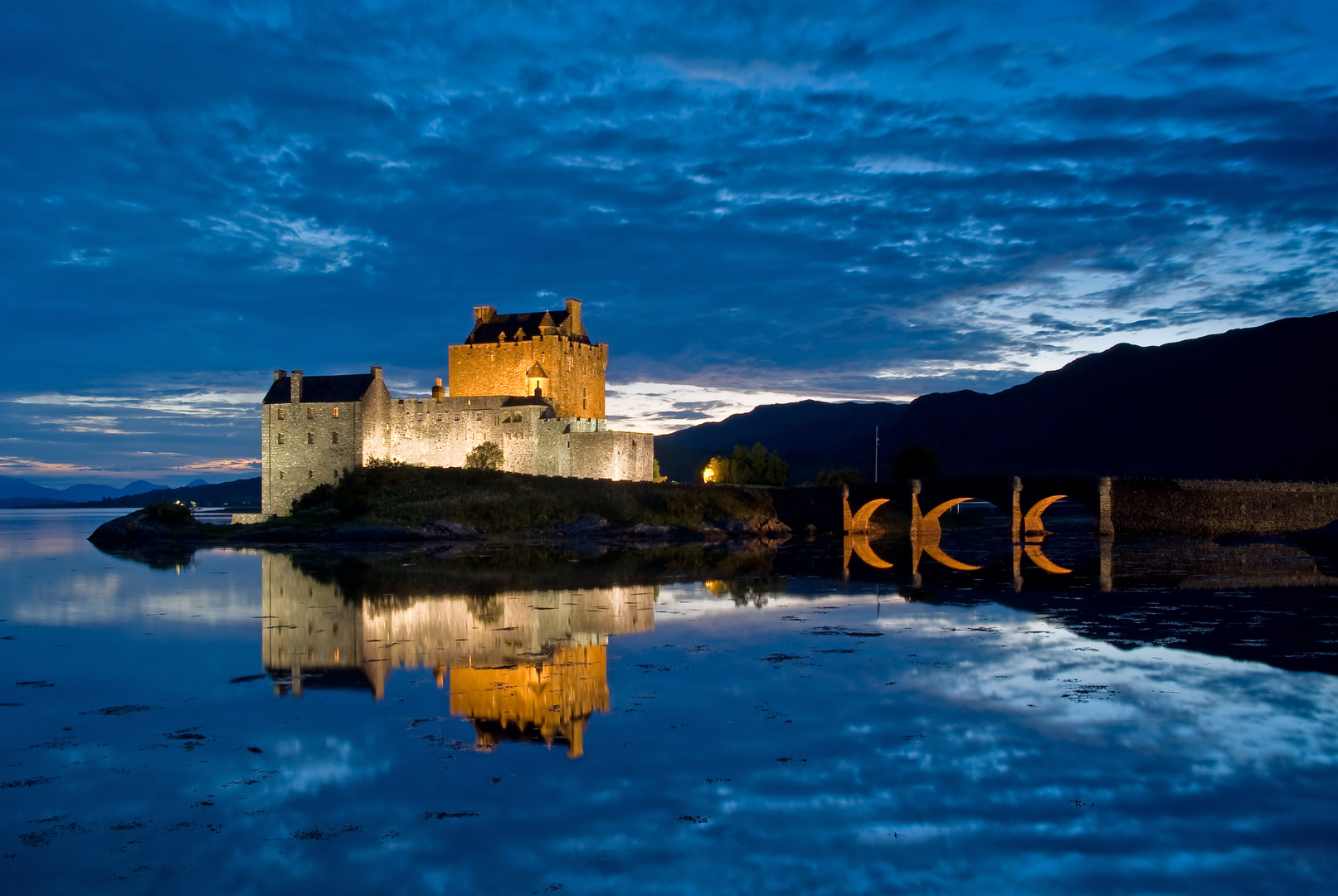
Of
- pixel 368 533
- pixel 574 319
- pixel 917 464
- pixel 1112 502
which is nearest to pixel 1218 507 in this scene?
pixel 1112 502

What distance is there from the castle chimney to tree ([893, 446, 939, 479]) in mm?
36438

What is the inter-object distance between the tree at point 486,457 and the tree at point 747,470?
67.4ft

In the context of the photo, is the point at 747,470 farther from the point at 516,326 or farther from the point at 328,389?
the point at 328,389

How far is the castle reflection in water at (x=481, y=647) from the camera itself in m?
13.4

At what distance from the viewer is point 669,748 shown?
11.5 metres

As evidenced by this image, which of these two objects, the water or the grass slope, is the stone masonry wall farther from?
the water

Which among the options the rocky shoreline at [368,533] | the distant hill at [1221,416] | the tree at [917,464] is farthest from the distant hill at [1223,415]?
the rocky shoreline at [368,533]

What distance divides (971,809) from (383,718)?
25.5ft

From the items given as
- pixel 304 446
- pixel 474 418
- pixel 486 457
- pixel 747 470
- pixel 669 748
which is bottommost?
pixel 669 748

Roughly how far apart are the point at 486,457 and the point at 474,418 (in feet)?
9.51

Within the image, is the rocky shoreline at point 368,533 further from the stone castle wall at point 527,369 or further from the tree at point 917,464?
the tree at point 917,464

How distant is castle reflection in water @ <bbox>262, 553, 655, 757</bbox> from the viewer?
1341 cm

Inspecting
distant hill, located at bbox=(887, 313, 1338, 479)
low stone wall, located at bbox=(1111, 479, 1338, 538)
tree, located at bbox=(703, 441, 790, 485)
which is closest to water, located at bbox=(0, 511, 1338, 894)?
low stone wall, located at bbox=(1111, 479, 1338, 538)

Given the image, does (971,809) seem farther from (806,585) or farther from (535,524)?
(535,524)
